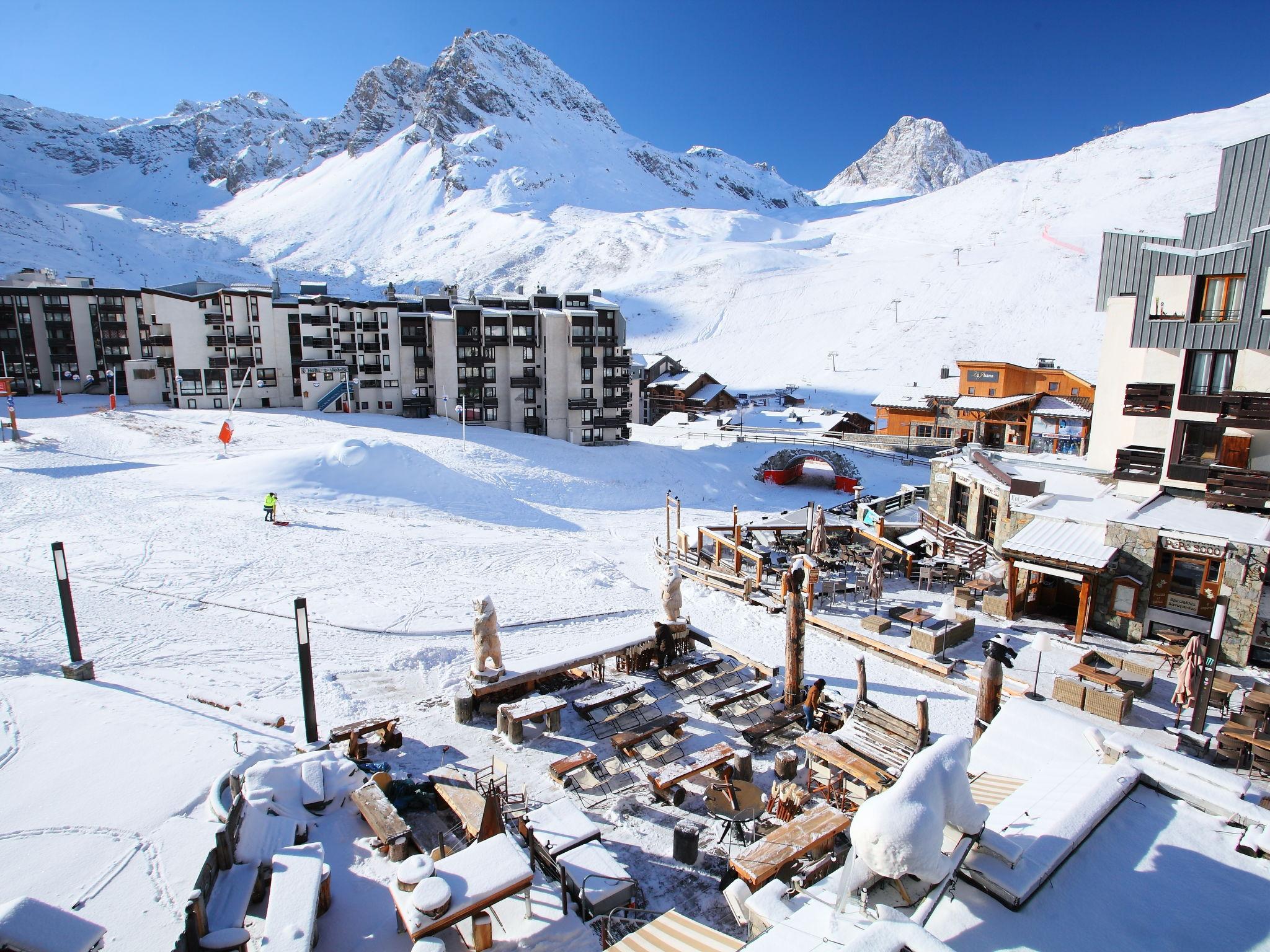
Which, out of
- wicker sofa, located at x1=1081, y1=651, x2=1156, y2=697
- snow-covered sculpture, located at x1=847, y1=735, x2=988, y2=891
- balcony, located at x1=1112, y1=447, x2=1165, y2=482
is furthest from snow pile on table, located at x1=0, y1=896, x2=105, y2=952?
balcony, located at x1=1112, y1=447, x2=1165, y2=482

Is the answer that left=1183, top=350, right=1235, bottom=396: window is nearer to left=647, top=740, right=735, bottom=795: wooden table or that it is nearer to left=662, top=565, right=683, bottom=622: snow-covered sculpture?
left=662, top=565, right=683, bottom=622: snow-covered sculpture

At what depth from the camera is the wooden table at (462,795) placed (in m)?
10.0

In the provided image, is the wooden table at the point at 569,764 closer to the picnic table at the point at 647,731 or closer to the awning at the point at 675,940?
the picnic table at the point at 647,731

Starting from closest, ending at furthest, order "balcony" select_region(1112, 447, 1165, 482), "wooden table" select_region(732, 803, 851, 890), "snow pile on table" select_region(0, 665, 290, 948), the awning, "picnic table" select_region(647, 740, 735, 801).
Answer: the awning < "snow pile on table" select_region(0, 665, 290, 948) < "wooden table" select_region(732, 803, 851, 890) < "picnic table" select_region(647, 740, 735, 801) < "balcony" select_region(1112, 447, 1165, 482)

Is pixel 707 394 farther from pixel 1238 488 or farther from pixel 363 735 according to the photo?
pixel 363 735

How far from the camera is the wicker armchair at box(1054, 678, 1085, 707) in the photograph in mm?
13859

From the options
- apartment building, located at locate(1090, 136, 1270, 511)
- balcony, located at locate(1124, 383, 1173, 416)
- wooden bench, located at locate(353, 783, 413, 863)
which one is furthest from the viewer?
balcony, located at locate(1124, 383, 1173, 416)

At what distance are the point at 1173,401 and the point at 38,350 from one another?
7423 centimetres

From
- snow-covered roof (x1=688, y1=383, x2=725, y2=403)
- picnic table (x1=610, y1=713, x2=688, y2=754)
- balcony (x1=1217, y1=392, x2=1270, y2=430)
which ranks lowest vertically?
picnic table (x1=610, y1=713, x2=688, y2=754)

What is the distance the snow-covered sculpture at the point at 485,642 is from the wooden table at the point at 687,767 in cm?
423

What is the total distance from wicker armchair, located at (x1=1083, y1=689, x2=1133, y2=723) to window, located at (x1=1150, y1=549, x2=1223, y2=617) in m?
4.62

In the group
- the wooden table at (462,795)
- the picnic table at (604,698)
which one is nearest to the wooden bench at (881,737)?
the picnic table at (604,698)

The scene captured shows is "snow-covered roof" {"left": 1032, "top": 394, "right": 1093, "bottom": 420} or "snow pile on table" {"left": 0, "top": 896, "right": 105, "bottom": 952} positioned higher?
"snow-covered roof" {"left": 1032, "top": 394, "right": 1093, "bottom": 420}

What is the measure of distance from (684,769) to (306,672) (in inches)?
272
